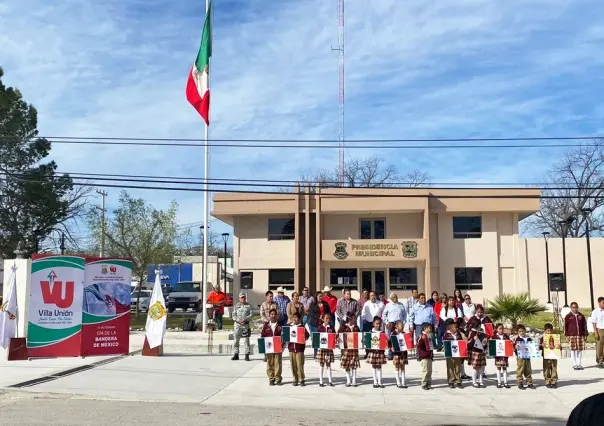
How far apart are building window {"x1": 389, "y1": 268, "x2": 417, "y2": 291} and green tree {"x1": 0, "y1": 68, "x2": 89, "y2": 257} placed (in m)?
18.7

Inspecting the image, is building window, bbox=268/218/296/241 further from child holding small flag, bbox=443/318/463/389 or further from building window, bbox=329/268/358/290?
child holding small flag, bbox=443/318/463/389

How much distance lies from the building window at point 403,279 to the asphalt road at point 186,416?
2485cm

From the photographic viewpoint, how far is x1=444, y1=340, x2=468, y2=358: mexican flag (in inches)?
520

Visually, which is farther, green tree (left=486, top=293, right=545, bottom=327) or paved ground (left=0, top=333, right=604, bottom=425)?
green tree (left=486, top=293, right=545, bottom=327)

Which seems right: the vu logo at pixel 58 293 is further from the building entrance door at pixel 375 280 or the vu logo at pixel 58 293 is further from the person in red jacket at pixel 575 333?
the building entrance door at pixel 375 280

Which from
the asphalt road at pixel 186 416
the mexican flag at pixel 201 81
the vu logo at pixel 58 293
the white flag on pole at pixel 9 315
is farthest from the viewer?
the mexican flag at pixel 201 81

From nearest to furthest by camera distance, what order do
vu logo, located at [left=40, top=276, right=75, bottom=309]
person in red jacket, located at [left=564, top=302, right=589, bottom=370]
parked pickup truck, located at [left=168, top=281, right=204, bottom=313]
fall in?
person in red jacket, located at [left=564, top=302, right=589, bottom=370], vu logo, located at [left=40, top=276, right=75, bottom=309], parked pickup truck, located at [left=168, top=281, right=204, bottom=313]

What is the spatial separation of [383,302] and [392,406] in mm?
7269

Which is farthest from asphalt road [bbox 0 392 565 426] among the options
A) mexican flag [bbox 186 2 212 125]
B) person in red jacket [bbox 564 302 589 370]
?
mexican flag [bbox 186 2 212 125]

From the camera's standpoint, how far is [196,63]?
80.0 feet

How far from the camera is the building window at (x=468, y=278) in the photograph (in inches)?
1369

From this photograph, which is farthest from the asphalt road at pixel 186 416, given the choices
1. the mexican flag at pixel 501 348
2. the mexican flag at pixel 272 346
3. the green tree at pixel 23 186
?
the green tree at pixel 23 186

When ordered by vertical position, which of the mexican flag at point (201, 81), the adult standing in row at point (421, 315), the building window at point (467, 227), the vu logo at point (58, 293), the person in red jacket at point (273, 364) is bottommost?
the person in red jacket at point (273, 364)

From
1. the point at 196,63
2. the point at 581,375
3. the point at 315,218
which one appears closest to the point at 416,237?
the point at 315,218
